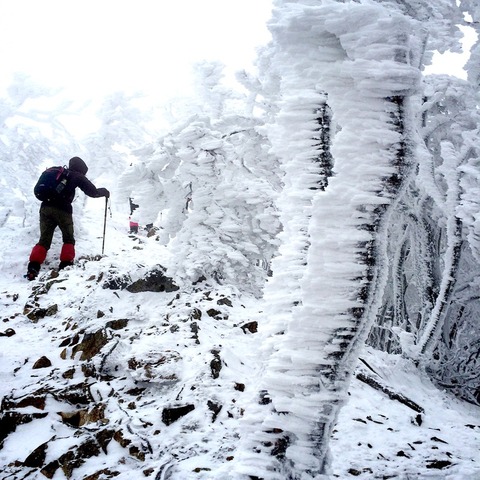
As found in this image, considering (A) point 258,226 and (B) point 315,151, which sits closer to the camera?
(B) point 315,151

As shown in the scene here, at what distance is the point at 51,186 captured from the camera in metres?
6.60

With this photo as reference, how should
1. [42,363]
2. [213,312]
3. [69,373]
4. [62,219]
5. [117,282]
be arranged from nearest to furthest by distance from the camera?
[69,373] < [42,363] < [213,312] < [117,282] < [62,219]

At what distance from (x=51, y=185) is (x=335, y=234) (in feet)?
21.7

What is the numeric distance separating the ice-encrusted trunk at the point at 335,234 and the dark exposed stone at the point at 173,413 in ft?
3.92

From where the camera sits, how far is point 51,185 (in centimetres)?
661

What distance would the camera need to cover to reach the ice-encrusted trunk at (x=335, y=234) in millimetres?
1377

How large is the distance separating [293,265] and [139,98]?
47.8 ft

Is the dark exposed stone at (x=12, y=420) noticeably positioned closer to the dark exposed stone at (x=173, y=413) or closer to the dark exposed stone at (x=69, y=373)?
the dark exposed stone at (x=69, y=373)

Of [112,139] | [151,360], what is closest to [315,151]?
[151,360]

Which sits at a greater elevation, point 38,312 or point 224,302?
point 224,302

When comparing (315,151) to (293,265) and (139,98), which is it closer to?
(293,265)

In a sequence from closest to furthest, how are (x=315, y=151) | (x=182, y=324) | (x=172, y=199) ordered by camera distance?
(x=315, y=151) → (x=182, y=324) → (x=172, y=199)

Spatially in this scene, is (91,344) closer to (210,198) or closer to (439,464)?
(210,198)

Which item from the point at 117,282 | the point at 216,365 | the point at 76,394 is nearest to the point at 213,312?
the point at 216,365
